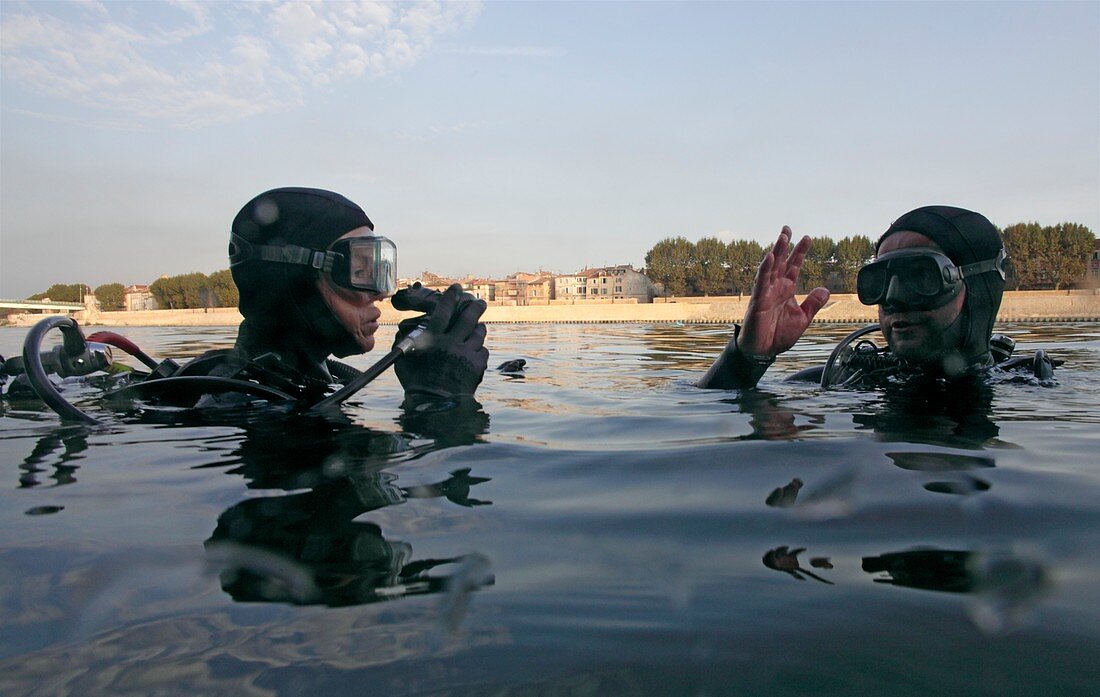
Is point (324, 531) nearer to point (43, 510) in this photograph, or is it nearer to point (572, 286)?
point (43, 510)

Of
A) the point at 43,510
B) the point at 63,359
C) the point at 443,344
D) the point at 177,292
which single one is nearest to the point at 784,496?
the point at 43,510

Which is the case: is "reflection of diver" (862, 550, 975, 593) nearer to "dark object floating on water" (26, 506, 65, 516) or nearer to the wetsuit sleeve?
"dark object floating on water" (26, 506, 65, 516)

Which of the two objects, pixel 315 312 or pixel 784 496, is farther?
pixel 315 312

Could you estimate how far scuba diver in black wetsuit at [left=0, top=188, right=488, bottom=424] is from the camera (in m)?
3.07

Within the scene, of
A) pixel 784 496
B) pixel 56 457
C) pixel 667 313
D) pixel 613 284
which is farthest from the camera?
pixel 613 284

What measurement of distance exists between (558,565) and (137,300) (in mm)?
109363

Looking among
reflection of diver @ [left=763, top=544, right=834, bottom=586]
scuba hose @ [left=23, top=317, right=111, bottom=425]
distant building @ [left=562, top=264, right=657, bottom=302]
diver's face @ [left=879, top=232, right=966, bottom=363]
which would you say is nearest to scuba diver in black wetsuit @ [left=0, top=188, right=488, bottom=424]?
scuba hose @ [left=23, top=317, right=111, bottom=425]

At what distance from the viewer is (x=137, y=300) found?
310 ft

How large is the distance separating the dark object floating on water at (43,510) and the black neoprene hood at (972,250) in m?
3.80

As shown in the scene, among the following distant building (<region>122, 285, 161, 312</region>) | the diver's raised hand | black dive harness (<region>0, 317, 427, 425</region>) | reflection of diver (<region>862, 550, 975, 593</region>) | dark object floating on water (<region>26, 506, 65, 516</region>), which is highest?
distant building (<region>122, 285, 161, 312</region>)

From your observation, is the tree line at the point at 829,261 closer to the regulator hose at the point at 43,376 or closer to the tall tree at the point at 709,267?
the tall tree at the point at 709,267

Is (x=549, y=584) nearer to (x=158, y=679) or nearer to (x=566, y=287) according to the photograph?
(x=158, y=679)

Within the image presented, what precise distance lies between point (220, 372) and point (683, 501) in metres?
2.26

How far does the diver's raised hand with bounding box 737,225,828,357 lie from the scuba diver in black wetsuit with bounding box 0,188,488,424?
52.5 inches
